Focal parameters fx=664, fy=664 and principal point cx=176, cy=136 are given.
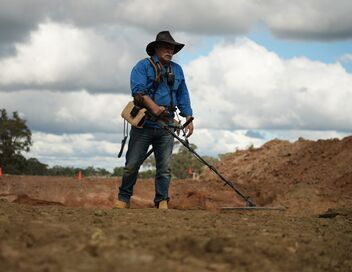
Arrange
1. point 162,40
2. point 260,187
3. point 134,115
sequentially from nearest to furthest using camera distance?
point 134,115 < point 162,40 < point 260,187

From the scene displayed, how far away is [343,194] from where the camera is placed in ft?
48.9

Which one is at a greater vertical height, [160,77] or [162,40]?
[162,40]

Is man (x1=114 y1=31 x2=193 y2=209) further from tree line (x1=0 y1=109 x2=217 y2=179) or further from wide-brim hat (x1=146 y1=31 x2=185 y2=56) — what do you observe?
tree line (x1=0 y1=109 x2=217 y2=179)

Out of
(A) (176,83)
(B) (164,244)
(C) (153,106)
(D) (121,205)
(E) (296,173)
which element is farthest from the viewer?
(E) (296,173)

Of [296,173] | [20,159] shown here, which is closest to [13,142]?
[20,159]

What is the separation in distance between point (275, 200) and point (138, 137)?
277 inches

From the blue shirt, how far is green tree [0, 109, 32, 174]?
77.8ft

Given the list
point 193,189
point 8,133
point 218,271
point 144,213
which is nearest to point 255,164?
point 193,189

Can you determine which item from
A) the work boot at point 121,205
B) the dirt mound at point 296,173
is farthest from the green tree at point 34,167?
the work boot at point 121,205

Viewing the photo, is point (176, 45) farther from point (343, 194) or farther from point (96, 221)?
point (343, 194)

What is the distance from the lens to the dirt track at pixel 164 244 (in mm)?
3775

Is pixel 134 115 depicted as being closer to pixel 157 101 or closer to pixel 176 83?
pixel 157 101

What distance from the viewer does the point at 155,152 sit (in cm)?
909

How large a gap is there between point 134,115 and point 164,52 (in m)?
0.95
